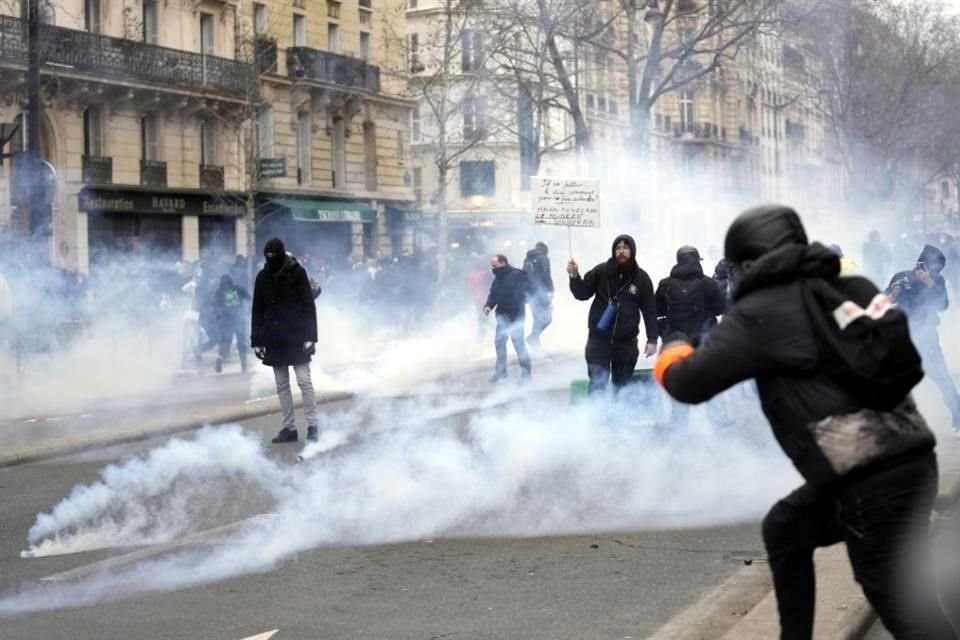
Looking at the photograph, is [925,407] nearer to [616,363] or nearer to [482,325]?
[616,363]

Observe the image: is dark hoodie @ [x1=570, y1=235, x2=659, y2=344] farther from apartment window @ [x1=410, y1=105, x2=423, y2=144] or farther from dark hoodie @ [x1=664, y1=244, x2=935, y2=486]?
apartment window @ [x1=410, y1=105, x2=423, y2=144]

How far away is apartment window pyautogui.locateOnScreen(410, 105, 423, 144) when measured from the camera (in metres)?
52.5

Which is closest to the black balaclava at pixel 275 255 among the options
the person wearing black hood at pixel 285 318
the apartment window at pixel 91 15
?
the person wearing black hood at pixel 285 318

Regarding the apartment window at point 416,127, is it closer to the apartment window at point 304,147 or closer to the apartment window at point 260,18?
the apartment window at point 304,147

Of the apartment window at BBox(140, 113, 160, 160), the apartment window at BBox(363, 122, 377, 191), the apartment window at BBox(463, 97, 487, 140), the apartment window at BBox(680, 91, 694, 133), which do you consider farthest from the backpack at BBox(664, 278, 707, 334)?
the apartment window at BBox(680, 91, 694, 133)

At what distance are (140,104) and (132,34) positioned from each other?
1.70 meters

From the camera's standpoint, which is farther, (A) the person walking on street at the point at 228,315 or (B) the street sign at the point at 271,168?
(B) the street sign at the point at 271,168

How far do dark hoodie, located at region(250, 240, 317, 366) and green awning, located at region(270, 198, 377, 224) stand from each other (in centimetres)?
2983

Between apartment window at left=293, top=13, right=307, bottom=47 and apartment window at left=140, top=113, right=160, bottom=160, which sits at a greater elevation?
apartment window at left=293, top=13, right=307, bottom=47

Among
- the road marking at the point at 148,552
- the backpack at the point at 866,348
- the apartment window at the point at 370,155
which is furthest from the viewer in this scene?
the apartment window at the point at 370,155

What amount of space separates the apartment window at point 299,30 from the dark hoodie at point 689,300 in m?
33.3

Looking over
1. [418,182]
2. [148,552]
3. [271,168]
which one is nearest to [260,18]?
[271,168]

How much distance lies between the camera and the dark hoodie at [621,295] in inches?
465

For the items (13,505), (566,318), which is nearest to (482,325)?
(566,318)
